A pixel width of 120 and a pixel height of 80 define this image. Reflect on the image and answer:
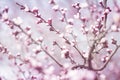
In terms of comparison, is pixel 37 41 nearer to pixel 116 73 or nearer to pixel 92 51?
pixel 92 51

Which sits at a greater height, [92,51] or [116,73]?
[92,51]

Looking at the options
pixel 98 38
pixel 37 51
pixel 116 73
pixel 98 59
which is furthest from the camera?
pixel 116 73

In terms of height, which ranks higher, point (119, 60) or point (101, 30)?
point (101, 30)

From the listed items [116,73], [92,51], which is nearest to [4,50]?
[92,51]


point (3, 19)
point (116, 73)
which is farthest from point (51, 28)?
point (116, 73)

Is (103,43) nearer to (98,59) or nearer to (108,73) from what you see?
(98,59)

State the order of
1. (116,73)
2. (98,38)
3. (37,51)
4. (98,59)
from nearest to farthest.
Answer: (98,38)
(37,51)
(98,59)
(116,73)

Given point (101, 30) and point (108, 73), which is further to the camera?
point (108, 73)

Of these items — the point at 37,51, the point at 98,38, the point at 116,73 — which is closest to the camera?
the point at 98,38

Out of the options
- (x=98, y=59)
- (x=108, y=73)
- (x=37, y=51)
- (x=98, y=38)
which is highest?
(x=98, y=38)
